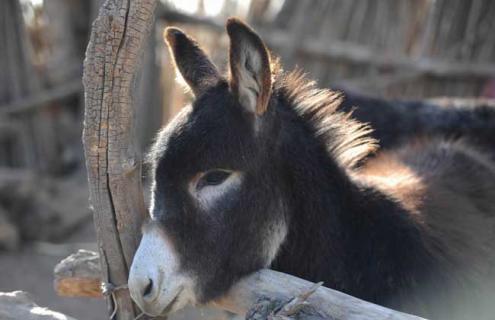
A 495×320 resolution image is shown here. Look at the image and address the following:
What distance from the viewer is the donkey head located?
2861mm

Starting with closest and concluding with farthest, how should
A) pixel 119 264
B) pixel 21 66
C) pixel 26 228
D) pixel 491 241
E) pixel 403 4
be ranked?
1. pixel 119 264
2. pixel 491 241
3. pixel 26 228
4. pixel 403 4
5. pixel 21 66

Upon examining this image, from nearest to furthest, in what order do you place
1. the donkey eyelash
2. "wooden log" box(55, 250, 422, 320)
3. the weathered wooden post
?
"wooden log" box(55, 250, 422, 320)
the weathered wooden post
the donkey eyelash

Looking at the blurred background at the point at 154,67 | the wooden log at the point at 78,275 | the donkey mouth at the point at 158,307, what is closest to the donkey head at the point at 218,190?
the donkey mouth at the point at 158,307

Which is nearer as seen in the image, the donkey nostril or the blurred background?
the donkey nostril

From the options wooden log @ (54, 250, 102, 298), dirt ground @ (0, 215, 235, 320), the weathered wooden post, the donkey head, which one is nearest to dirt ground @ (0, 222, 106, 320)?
dirt ground @ (0, 215, 235, 320)

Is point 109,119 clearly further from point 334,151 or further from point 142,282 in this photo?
point 334,151

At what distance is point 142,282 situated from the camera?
2.73m

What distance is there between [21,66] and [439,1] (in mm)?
4973

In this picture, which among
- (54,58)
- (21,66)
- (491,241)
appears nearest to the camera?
(491,241)

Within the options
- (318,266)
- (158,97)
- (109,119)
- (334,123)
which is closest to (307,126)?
(334,123)

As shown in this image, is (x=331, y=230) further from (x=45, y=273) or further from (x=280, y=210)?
(x=45, y=273)

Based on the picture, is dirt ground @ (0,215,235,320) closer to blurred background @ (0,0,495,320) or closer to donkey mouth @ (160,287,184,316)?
blurred background @ (0,0,495,320)

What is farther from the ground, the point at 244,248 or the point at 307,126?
the point at 307,126

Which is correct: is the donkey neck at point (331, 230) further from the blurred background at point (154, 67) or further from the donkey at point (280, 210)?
the blurred background at point (154, 67)
